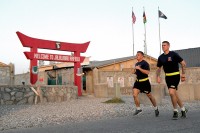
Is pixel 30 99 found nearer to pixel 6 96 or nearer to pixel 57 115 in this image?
pixel 6 96

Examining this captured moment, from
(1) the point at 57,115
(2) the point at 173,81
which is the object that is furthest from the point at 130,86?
(2) the point at 173,81

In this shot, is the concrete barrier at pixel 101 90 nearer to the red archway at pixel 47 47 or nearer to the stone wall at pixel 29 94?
the red archway at pixel 47 47

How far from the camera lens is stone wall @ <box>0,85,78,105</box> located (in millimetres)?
13695

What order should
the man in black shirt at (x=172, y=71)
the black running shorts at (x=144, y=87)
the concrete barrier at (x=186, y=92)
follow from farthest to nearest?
the concrete barrier at (x=186, y=92), the black running shorts at (x=144, y=87), the man in black shirt at (x=172, y=71)

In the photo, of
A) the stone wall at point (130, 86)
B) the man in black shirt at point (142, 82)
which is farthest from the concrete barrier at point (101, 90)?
the man in black shirt at point (142, 82)

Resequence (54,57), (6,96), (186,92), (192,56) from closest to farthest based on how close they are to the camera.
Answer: (6,96) → (186,92) → (54,57) → (192,56)

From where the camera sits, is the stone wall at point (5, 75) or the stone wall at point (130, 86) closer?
the stone wall at point (130, 86)

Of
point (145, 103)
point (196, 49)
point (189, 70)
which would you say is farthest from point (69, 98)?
point (196, 49)

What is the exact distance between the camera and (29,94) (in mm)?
14250

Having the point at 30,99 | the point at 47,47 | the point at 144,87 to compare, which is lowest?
the point at 30,99

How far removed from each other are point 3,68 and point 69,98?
982 cm

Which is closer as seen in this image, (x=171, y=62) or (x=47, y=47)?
(x=171, y=62)

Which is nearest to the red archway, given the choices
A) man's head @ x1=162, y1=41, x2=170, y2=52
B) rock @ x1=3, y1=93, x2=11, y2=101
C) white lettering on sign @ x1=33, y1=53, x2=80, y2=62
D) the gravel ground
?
white lettering on sign @ x1=33, y1=53, x2=80, y2=62

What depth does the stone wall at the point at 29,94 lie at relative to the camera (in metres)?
13.7
